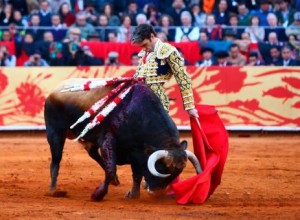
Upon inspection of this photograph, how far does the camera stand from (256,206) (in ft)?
28.1

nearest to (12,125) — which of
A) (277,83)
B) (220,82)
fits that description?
(220,82)

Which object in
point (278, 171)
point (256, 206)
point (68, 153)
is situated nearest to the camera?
point (256, 206)

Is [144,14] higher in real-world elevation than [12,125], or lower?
higher

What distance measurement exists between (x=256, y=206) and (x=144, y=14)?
31.8 feet

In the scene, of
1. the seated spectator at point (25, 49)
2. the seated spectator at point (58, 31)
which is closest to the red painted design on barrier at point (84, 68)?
the seated spectator at point (25, 49)

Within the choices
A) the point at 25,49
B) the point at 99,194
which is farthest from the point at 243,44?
the point at 99,194

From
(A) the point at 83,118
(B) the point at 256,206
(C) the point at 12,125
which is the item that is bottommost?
(C) the point at 12,125

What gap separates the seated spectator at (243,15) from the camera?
17.8 meters

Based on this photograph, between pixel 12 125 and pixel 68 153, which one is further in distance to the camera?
pixel 12 125

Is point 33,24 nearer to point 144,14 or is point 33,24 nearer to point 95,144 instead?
point 144,14

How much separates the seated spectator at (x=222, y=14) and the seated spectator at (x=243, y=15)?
274mm

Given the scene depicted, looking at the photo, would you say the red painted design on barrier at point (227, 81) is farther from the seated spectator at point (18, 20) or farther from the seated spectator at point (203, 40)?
the seated spectator at point (18, 20)

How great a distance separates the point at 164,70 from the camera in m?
9.18

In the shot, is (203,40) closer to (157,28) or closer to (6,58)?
(157,28)
